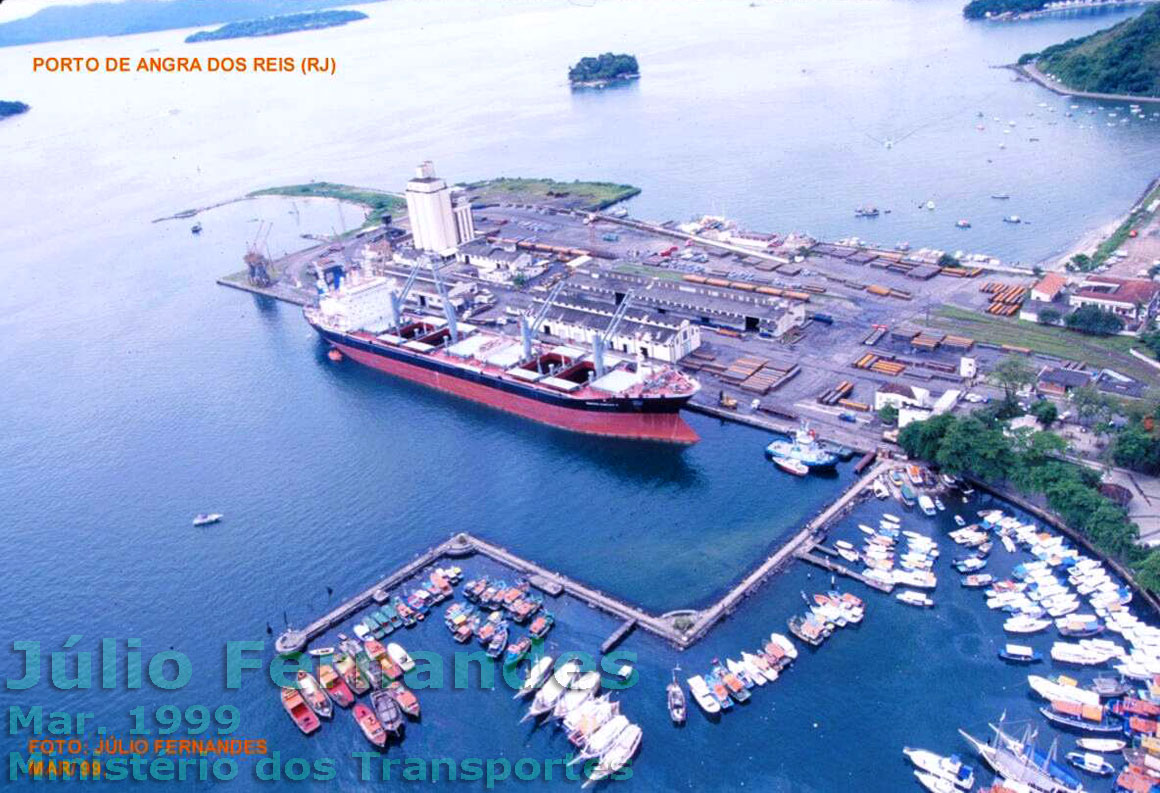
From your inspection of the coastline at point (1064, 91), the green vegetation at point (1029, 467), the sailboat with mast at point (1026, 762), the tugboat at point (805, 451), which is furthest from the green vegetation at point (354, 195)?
the coastline at point (1064, 91)

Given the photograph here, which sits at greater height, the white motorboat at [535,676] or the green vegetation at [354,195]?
the green vegetation at [354,195]

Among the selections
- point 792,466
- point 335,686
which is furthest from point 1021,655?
point 335,686

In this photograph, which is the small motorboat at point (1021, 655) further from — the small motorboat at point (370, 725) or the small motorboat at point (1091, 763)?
the small motorboat at point (370, 725)

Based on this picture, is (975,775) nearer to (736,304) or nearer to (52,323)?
(736,304)

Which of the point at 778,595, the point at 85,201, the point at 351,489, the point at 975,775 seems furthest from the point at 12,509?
the point at 85,201

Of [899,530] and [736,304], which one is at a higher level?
[736,304]

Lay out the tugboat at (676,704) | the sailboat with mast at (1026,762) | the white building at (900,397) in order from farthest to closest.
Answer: the white building at (900,397) → the tugboat at (676,704) → the sailboat with mast at (1026,762)
